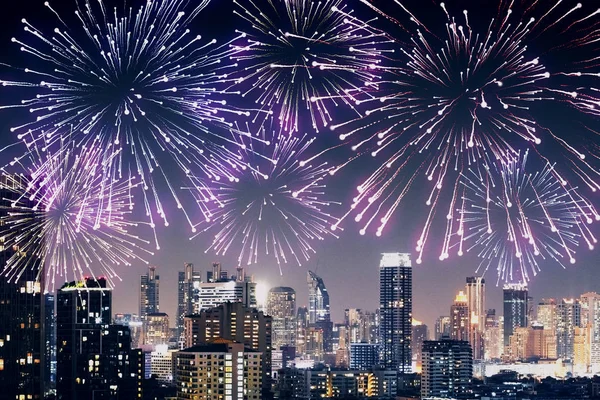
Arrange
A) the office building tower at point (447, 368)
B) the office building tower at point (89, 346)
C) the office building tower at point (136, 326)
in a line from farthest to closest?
1. the office building tower at point (136, 326)
2. the office building tower at point (447, 368)
3. the office building tower at point (89, 346)

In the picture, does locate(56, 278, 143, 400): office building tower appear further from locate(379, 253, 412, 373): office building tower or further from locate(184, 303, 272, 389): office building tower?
locate(379, 253, 412, 373): office building tower

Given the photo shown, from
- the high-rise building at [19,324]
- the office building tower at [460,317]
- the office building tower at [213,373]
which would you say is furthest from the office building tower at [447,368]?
the high-rise building at [19,324]

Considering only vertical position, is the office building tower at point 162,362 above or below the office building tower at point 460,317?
below

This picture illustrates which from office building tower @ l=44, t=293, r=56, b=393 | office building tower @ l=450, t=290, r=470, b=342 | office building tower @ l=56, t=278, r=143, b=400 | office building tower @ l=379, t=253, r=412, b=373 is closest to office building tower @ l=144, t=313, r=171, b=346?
office building tower @ l=379, t=253, r=412, b=373

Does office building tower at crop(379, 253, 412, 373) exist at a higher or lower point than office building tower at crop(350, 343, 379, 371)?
higher

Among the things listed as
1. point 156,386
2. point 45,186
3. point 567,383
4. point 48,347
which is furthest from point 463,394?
point 45,186

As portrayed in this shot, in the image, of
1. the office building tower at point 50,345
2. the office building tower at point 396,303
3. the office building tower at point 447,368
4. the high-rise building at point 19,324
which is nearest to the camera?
the high-rise building at point 19,324

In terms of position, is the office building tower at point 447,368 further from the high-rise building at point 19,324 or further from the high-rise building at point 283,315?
the high-rise building at point 19,324
